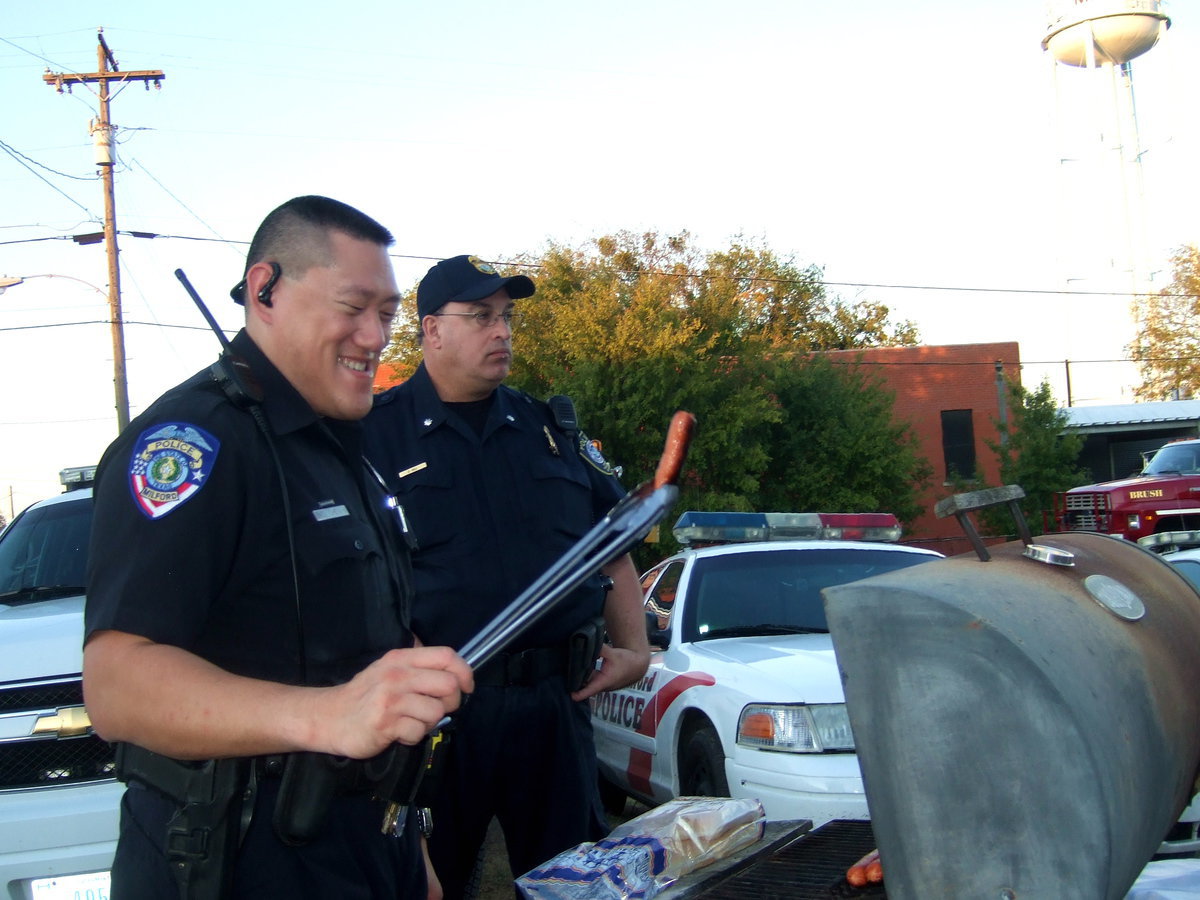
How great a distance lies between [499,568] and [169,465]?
1574mm

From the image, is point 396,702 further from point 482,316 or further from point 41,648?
point 41,648

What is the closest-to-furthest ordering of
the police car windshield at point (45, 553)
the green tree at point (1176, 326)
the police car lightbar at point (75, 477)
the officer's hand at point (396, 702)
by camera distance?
the officer's hand at point (396, 702) → the police car windshield at point (45, 553) → the police car lightbar at point (75, 477) → the green tree at point (1176, 326)

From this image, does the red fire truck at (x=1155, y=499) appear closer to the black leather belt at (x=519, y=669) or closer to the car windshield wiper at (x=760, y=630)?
the car windshield wiper at (x=760, y=630)

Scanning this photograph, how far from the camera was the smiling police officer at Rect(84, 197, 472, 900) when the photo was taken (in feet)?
5.04

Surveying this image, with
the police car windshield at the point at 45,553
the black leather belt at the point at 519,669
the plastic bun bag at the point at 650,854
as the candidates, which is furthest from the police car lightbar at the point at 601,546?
the police car windshield at the point at 45,553

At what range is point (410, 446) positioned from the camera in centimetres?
335

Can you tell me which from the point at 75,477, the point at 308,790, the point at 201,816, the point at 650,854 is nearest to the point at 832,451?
the point at 75,477

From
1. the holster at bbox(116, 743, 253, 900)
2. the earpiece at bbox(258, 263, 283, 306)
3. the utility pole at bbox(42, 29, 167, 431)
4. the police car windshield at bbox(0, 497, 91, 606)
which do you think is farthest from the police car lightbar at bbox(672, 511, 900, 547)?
the utility pole at bbox(42, 29, 167, 431)

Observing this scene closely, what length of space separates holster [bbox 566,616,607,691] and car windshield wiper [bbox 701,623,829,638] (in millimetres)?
2761

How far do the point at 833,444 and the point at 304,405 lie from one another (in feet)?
84.9

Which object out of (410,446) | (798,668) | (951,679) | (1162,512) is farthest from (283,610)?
(1162,512)

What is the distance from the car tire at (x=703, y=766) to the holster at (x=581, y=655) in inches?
77.2

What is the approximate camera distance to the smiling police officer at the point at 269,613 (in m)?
1.54

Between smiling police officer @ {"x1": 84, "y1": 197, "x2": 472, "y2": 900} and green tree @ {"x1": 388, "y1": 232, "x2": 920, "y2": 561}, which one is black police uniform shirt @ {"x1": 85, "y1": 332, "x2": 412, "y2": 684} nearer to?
smiling police officer @ {"x1": 84, "y1": 197, "x2": 472, "y2": 900}
